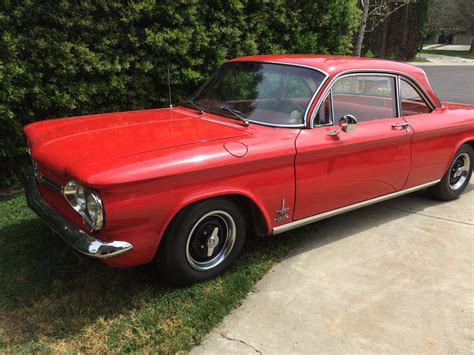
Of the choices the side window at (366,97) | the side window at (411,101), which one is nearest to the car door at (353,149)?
the side window at (366,97)

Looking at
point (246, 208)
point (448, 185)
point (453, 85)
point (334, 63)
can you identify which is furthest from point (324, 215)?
point (453, 85)

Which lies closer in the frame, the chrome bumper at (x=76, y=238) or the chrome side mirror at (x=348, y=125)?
the chrome bumper at (x=76, y=238)

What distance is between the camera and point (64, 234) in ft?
9.39

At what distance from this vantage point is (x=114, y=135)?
128 inches

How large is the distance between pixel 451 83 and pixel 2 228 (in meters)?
17.1

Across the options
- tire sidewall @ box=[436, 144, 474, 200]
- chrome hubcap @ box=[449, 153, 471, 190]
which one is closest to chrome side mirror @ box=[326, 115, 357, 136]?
tire sidewall @ box=[436, 144, 474, 200]

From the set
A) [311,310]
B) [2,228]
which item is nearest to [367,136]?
[311,310]

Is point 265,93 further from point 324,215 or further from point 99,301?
point 99,301

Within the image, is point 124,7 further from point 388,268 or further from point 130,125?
point 388,268

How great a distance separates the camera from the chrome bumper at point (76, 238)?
264 centimetres

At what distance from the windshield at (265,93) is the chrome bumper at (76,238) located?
5.00 ft

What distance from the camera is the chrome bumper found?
2645 millimetres

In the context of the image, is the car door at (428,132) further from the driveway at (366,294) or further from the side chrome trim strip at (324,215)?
the driveway at (366,294)

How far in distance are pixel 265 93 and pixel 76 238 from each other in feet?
6.43
